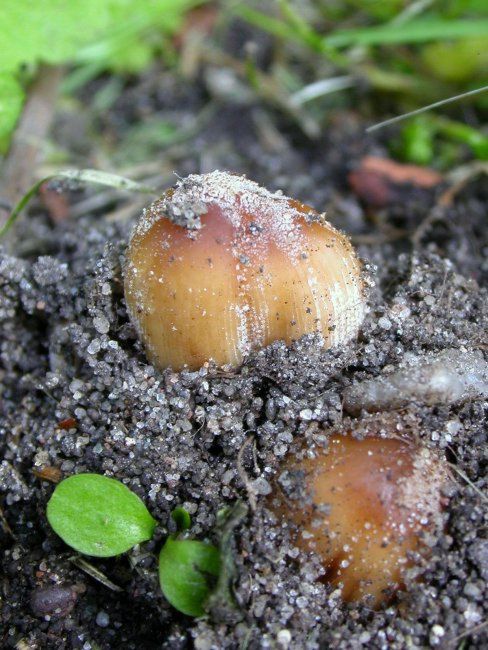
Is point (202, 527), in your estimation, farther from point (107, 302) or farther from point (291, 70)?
point (291, 70)

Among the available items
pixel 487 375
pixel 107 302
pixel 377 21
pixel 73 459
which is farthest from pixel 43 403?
pixel 377 21

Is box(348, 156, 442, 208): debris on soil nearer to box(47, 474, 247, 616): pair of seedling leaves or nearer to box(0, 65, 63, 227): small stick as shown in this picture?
box(0, 65, 63, 227): small stick

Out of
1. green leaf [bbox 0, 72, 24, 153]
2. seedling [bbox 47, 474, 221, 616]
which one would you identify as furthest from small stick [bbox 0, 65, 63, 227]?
seedling [bbox 47, 474, 221, 616]

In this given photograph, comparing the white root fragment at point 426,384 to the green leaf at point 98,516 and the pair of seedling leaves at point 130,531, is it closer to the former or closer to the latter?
the pair of seedling leaves at point 130,531

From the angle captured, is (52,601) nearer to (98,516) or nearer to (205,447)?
(98,516)

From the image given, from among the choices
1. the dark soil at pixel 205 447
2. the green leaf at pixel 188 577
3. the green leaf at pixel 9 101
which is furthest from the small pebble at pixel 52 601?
the green leaf at pixel 9 101

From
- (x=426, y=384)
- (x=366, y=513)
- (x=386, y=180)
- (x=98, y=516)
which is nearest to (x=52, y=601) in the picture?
(x=98, y=516)
